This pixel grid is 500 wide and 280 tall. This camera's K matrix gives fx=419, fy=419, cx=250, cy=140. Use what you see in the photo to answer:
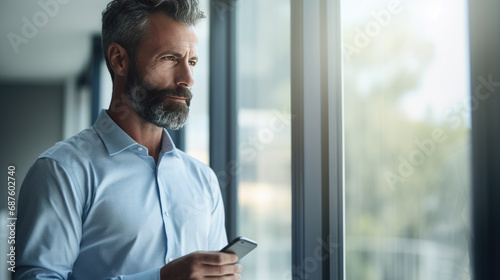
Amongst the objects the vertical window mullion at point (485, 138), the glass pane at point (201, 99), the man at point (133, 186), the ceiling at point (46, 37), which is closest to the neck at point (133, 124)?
the man at point (133, 186)

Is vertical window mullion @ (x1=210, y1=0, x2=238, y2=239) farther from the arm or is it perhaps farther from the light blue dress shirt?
the arm

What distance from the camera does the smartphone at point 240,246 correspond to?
94 centimetres

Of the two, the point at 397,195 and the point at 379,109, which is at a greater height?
the point at 379,109

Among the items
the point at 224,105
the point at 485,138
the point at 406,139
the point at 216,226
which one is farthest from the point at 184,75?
the point at 224,105

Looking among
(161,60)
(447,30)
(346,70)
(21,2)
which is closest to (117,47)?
(161,60)

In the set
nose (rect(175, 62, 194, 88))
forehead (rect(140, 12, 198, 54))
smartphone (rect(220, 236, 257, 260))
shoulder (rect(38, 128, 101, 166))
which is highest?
forehead (rect(140, 12, 198, 54))

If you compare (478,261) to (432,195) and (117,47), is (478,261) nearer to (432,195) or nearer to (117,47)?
(432,195)

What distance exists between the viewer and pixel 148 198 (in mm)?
1136

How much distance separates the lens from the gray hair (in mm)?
1198

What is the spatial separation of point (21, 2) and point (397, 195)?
222cm

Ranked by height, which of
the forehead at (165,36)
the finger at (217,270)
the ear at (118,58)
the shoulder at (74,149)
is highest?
the forehead at (165,36)

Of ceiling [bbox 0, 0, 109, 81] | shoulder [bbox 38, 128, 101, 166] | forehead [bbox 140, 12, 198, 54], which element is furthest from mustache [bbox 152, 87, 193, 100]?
ceiling [bbox 0, 0, 109, 81]

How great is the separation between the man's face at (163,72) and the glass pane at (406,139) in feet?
1.66

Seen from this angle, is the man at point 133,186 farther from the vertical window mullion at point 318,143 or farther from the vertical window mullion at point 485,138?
the vertical window mullion at point 485,138
